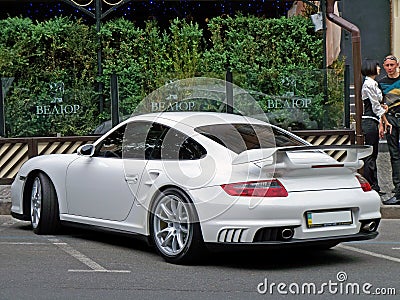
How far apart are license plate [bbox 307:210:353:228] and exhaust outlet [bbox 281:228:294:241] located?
0.58 feet

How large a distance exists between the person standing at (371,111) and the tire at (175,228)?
15.4 feet

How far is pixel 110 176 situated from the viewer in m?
8.73

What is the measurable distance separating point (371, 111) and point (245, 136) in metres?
4.01

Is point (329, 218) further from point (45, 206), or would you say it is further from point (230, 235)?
point (45, 206)

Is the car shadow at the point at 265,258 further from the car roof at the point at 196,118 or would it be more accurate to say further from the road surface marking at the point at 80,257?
the car roof at the point at 196,118

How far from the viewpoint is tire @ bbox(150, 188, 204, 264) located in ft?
25.3

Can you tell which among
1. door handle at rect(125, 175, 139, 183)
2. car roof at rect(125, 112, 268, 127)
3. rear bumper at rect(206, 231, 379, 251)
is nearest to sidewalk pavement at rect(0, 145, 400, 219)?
car roof at rect(125, 112, 268, 127)

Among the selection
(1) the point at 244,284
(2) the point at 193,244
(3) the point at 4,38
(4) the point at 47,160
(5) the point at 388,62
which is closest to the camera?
(1) the point at 244,284

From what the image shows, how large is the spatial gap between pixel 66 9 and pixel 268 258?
12.9 meters

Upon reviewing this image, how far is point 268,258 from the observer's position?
27.4 feet

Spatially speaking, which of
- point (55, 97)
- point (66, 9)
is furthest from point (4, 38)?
point (66, 9)

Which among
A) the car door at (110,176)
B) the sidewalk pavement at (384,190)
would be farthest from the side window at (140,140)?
the sidewalk pavement at (384,190)

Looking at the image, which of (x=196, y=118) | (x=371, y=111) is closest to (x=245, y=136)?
(x=196, y=118)

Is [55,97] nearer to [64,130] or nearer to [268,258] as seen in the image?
[64,130]
